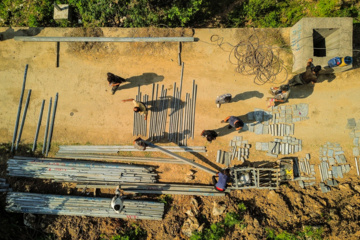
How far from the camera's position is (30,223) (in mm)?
12523

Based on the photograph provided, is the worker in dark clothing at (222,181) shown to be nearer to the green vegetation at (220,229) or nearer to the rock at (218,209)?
the rock at (218,209)

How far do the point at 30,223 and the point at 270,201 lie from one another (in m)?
13.2

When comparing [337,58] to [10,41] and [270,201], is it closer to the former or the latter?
[270,201]

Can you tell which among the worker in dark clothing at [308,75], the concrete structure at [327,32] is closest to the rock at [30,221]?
the worker in dark clothing at [308,75]

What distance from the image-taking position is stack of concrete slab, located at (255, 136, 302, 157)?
1299 centimetres

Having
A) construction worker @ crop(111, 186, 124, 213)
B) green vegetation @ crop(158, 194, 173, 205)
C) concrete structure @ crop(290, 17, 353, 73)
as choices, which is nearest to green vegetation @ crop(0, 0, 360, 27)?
concrete structure @ crop(290, 17, 353, 73)

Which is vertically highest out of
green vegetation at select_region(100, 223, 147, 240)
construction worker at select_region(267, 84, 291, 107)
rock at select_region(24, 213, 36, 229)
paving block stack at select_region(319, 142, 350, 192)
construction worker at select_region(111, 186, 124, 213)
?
construction worker at select_region(267, 84, 291, 107)

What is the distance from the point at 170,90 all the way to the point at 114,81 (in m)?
3.20

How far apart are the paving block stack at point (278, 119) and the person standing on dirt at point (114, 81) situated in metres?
7.56

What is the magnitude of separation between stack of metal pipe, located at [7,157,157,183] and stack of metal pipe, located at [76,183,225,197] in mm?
299

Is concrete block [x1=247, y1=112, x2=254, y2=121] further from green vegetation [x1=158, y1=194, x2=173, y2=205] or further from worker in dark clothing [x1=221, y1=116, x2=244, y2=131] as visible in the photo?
green vegetation [x1=158, y1=194, x2=173, y2=205]

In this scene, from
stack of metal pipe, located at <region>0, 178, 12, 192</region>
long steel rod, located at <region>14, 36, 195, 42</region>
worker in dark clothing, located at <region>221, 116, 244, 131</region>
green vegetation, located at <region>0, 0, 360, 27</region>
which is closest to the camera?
worker in dark clothing, located at <region>221, 116, 244, 131</region>

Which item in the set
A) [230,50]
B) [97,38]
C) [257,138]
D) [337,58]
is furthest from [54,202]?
[337,58]

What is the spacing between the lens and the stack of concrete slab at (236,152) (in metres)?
13.0
